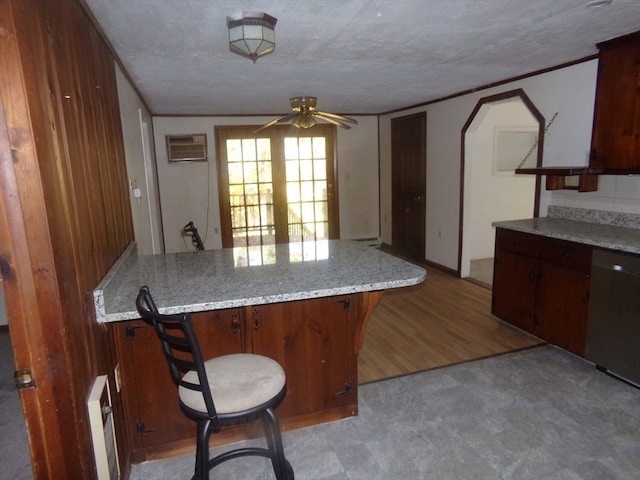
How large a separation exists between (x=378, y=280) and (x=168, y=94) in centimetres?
348

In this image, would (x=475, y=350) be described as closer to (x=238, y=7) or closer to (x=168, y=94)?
(x=238, y=7)

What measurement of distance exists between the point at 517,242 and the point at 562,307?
60cm

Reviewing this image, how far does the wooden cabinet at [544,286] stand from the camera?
9.25 feet

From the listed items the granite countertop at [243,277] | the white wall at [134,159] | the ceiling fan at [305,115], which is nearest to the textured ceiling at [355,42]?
the white wall at [134,159]

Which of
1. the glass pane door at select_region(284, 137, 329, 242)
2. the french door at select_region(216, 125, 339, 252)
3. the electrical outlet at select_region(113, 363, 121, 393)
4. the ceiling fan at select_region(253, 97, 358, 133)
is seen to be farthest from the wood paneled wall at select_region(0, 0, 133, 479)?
the glass pane door at select_region(284, 137, 329, 242)

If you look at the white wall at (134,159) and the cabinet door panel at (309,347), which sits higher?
the white wall at (134,159)

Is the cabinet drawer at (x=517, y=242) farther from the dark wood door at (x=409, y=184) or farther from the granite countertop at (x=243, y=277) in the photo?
the dark wood door at (x=409, y=184)

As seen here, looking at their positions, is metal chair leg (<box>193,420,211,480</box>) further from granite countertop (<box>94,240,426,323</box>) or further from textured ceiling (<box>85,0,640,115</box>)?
textured ceiling (<box>85,0,640,115</box>)

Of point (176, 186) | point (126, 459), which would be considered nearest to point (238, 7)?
point (126, 459)

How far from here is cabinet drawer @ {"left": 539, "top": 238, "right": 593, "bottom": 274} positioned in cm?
275

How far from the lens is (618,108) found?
290 cm

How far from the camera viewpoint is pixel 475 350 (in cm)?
316

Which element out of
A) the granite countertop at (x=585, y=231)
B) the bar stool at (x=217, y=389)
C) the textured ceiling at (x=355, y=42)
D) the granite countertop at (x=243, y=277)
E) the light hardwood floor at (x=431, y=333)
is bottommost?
the light hardwood floor at (x=431, y=333)

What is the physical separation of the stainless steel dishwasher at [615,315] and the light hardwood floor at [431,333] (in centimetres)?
59
